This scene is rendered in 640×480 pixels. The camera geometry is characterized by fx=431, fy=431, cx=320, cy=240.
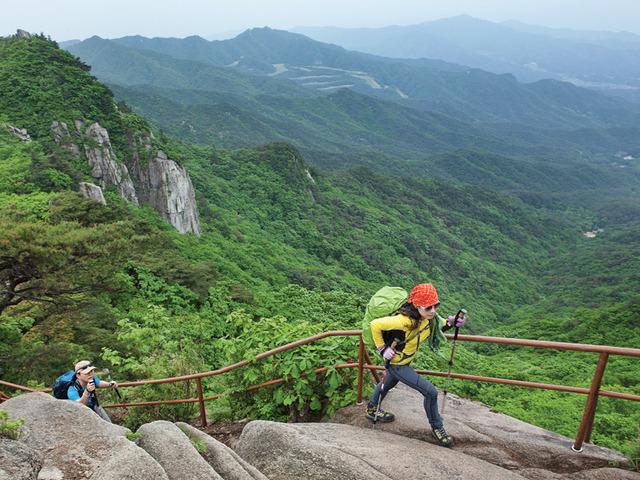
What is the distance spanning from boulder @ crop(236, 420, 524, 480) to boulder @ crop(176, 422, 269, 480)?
0.68ft

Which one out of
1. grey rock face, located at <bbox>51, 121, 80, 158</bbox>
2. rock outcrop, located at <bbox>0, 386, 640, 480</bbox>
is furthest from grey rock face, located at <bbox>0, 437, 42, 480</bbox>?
grey rock face, located at <bbox>51, 121, 80, 158</bbox>

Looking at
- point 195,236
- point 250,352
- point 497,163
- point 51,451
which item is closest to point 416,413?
point 250,352

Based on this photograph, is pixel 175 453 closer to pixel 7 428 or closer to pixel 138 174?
pixel 7 428

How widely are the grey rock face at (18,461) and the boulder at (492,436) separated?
332 centimetres

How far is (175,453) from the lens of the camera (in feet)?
13.3

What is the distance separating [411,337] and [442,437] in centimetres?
129

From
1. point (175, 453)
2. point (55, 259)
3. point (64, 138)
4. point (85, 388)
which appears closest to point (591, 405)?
point (175, 453)

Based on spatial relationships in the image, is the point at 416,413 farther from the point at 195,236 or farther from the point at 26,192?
the point at 195,236

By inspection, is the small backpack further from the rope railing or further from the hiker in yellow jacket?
the hiker in yellow jacket

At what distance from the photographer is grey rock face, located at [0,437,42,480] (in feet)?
12.0

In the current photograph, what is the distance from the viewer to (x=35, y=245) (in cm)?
984

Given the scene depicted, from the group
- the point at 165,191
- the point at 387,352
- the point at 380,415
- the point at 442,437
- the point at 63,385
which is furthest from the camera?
the point at 165,191

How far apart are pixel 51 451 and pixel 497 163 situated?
581 ft

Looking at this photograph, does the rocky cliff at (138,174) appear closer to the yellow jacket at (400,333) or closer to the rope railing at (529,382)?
the rope railing at (529,382)
